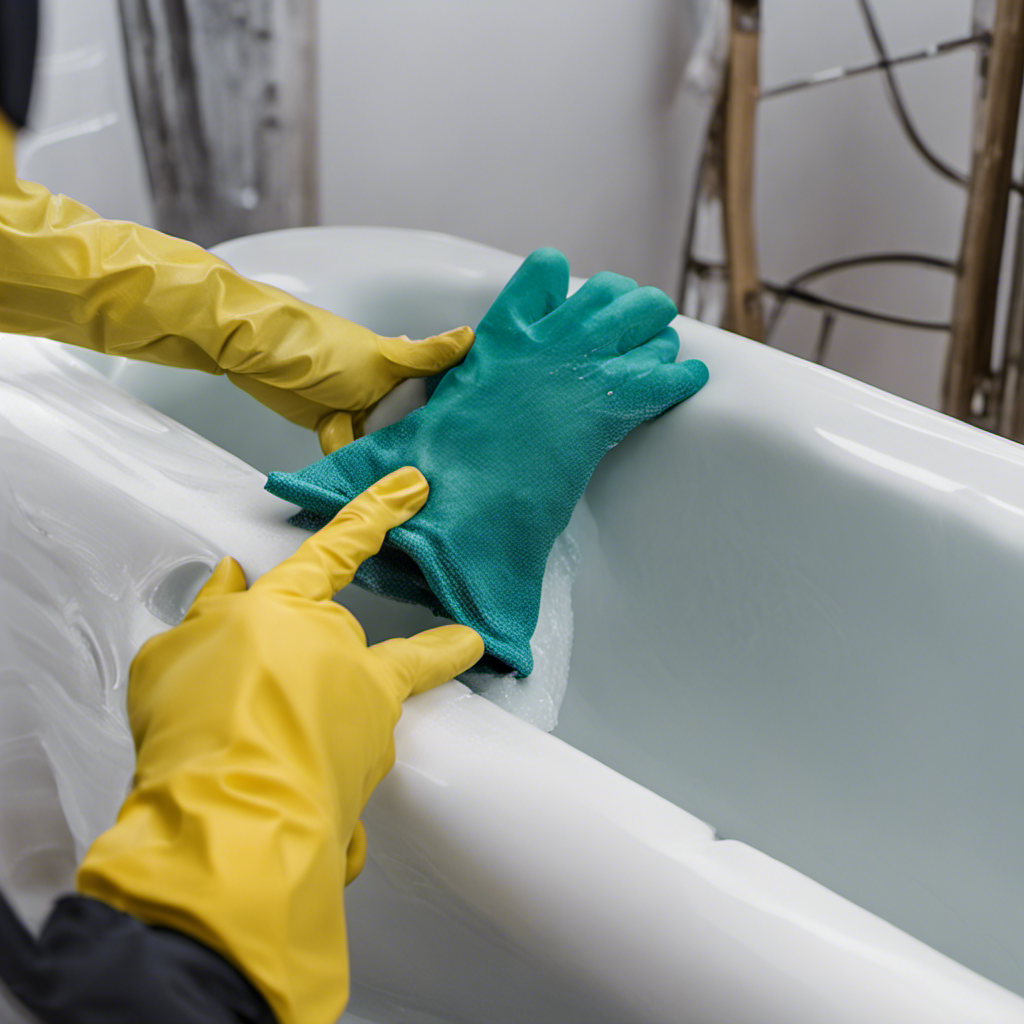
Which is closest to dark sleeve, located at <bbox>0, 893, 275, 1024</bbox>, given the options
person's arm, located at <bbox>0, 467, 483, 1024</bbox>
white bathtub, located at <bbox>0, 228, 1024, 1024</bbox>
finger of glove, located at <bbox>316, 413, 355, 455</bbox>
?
person's arm, located at <bbox>0, 467, 483, 1024</bbox>

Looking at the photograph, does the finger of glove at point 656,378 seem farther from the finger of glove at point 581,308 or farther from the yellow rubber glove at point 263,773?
the yellow rubber glove at point 263,773

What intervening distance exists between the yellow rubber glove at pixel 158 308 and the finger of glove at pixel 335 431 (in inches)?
0.9

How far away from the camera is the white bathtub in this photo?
462 millimetres

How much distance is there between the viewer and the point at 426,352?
2.79ft

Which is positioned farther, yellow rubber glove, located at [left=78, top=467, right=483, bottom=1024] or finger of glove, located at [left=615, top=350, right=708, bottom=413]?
finger of glove, located at [left=615, top=350, right=708, bottom=413]

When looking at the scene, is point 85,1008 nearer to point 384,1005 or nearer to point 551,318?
point 384,1005

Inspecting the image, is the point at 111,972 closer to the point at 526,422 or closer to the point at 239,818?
the point at 239,818

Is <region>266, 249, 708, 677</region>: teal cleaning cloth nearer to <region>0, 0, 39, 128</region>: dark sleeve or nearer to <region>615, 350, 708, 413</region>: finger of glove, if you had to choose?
<region>615, 350, 708, 413</region>: finger of glove

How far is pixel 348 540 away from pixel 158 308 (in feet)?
0.85

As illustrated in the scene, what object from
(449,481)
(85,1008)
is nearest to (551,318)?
(449,481)

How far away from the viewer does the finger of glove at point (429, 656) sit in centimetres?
56

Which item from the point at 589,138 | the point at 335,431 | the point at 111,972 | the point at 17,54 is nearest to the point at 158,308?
the point at 335,431

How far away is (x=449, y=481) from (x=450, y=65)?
2.94ft

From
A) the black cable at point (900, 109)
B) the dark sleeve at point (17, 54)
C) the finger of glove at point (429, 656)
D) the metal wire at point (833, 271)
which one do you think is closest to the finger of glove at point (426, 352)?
the finger of glove at point (429, 656)
